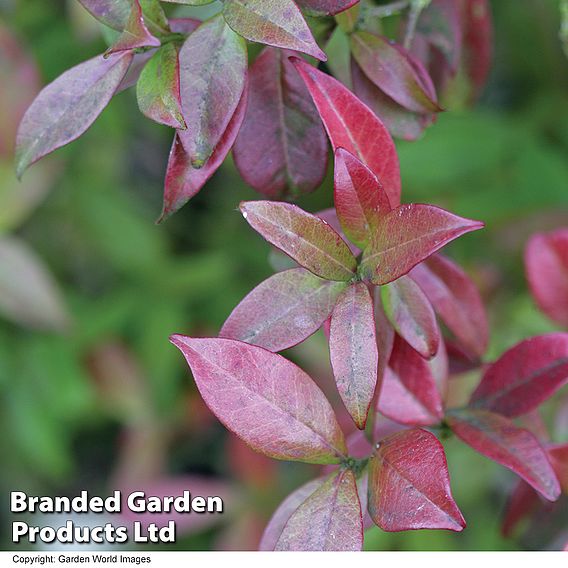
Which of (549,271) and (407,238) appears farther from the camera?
(549,271)

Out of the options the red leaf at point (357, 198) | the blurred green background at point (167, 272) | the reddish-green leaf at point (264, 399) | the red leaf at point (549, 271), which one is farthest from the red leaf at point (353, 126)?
the blurred green background at point (167, 272)

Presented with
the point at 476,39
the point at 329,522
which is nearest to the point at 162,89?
the point at 329,522

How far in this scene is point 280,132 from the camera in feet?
1.75

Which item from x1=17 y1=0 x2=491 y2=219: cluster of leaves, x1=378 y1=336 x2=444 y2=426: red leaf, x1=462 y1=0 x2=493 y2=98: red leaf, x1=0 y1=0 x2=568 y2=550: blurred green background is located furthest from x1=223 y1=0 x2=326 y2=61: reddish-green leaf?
x1=0 y1=0 x2=568 y2=550: blurred green background

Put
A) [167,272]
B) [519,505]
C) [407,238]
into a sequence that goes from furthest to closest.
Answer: [167,272] → [519,505] → [407,238]

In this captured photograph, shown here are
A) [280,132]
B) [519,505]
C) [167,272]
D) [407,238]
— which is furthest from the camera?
[167,272]

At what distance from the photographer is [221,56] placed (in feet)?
1.52

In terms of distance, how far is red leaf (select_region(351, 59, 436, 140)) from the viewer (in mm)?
550

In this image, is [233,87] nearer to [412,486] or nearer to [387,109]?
[387,109]

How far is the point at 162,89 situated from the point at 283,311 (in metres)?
0.14

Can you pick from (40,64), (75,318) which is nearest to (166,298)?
(75,318)

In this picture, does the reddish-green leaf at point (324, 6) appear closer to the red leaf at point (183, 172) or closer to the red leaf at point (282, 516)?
the red leaf at point (183, 172)

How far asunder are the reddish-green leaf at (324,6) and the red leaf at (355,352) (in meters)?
0.16

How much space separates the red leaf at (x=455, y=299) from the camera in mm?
573
